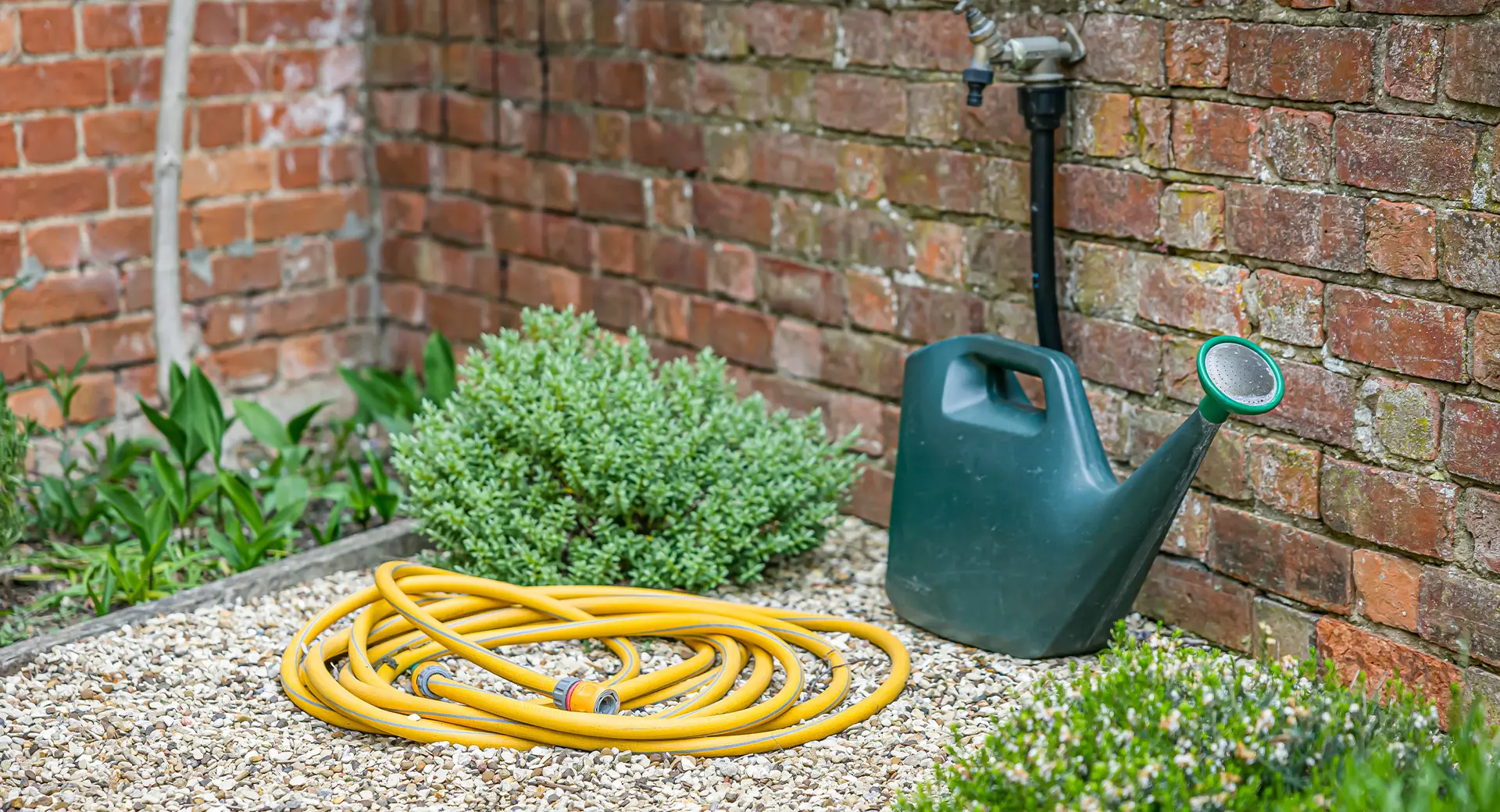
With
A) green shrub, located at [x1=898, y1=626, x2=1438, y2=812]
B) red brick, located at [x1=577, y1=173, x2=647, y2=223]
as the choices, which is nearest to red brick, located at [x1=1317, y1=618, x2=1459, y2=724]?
green shrub, located at [x1=898, y1=626, x2=1438, y2=812]

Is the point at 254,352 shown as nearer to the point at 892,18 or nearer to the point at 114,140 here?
the point at 114,140

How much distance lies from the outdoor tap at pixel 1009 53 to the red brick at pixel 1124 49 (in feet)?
0.09

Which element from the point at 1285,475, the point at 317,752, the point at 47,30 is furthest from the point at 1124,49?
the point at 47,30

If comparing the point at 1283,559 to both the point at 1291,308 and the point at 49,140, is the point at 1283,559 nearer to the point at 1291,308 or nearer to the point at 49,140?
the point at 1291,308

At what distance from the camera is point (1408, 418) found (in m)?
2.12

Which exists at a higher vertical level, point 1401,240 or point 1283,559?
point 1401,240

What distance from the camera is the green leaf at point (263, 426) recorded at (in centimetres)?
314

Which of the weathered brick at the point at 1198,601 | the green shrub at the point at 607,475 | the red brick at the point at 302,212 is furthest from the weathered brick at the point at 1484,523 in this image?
the red brick at the point at 302,212

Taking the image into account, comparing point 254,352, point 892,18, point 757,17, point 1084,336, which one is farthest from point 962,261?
point 254,352

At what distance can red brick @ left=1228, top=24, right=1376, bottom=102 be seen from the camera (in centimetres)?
209

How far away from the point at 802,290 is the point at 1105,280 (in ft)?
2.40

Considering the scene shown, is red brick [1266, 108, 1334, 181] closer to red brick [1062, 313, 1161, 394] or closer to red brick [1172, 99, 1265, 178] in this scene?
red brick [1172, 99, 1265, 178]

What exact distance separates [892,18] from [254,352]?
1.85 metres

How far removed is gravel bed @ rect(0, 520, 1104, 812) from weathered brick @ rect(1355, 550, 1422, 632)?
466 mm
